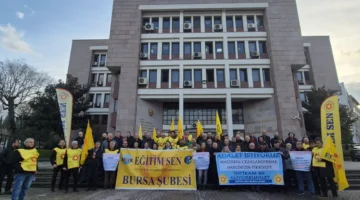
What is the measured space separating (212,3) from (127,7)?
963cm

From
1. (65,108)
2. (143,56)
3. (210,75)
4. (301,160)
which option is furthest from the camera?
(143,56)

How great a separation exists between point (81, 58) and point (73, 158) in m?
32.8

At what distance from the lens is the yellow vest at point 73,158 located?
7652 millimetres

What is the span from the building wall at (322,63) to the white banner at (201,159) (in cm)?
3129

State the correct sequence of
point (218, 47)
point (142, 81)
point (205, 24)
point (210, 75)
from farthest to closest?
point (205, 24), point (218, 47), point (210, 75), point (142, 81)

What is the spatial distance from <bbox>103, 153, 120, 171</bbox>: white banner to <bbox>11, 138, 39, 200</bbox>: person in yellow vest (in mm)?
2495

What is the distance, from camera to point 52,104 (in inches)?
1027

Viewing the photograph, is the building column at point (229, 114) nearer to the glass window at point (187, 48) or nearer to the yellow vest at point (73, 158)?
the glass window at point (187, 48)

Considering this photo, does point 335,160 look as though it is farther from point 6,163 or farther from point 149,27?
point 149,27

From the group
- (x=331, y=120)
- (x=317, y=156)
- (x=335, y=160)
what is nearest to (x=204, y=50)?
(x=331, y=120)

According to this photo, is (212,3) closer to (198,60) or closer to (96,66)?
(198,60)

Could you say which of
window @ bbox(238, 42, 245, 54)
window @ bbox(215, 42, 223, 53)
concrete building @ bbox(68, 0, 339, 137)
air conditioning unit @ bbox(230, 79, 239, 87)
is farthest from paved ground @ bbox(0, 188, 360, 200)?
window @ bbox(215, 42, 223, 53)

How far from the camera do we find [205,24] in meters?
23.9

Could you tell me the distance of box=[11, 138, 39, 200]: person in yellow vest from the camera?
552cm
